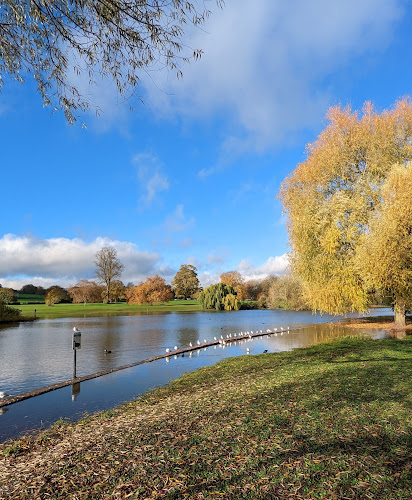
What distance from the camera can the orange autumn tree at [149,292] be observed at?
8181cm

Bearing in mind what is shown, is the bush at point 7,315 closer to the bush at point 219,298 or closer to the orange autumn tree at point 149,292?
the bush at point 219,298

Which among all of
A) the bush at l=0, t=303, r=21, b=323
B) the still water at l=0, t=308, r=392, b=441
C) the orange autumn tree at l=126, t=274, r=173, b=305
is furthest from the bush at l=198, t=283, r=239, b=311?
the still water at l=0, t=308, r=392, b=441

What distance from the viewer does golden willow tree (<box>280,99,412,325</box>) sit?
17734 mm

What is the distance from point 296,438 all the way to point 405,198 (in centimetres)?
A: 1685

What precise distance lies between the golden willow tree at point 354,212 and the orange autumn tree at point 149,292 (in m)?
62.3

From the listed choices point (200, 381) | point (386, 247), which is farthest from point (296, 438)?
point (386, 247)

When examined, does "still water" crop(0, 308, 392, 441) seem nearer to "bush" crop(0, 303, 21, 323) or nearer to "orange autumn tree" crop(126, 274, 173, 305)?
"bush" crop(0, 303, 21, 323)

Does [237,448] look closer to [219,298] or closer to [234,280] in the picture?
[219,298]

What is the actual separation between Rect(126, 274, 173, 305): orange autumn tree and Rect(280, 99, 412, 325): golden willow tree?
62268 millimetres

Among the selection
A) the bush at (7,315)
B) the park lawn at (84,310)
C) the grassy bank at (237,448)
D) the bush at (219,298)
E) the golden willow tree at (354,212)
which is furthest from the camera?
the bush at (219,298)

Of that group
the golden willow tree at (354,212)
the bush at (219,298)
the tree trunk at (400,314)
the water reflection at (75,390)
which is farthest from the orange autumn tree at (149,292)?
the water reflection at (75,390)

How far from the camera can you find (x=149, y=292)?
83.4 meters

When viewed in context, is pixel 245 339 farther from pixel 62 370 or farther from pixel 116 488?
pixel 116 488

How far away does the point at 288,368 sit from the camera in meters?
10.4
